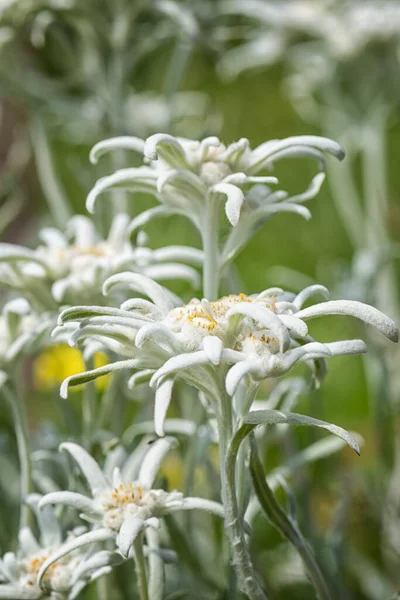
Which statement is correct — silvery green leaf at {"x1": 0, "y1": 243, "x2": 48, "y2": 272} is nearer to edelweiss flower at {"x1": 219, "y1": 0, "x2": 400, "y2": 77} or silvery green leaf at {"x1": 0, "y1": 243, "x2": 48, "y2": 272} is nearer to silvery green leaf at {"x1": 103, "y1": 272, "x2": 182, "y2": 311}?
silvery green leaf at {"x1": 103, "y1": 272, "x2": 182, "y2": 311}

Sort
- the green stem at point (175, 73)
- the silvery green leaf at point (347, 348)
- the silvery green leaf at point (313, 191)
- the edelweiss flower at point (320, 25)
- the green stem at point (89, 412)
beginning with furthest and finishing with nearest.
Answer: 1. the edelweiss flower at point (320, 25)
2. the green stem at point (175, 73)
3. the green stem at point (89, 412)
4. the silvery green leaf at point (313, 191)
5. the silvery green leaf at point (347, 348)

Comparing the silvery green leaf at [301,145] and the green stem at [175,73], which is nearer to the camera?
the silvery green leaf at [301,145]

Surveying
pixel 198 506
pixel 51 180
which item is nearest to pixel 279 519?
pixel 198 506

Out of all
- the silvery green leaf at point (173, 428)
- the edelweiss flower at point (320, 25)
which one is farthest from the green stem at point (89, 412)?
the edelweiss flower at point (320, 25)

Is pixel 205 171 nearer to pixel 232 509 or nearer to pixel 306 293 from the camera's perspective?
pixel 306 293

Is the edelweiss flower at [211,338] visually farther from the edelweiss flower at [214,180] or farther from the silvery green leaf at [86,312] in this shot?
the edelweiss flower at [214,180]

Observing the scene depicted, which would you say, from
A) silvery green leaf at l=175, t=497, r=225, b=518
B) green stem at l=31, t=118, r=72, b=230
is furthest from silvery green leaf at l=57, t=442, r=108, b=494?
green stem at l=31, t=118, r=72, b=230

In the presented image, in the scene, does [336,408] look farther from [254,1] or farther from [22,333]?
[22,333]

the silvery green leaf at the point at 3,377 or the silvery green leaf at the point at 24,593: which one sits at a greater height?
the silvery green leaf at the point at 3,377
